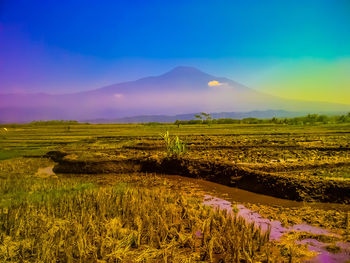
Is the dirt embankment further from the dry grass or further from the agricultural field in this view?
the dry grass

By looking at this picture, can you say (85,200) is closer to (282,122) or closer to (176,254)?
(176,254)

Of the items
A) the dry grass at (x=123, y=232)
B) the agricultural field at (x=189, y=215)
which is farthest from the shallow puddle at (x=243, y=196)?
the dry grass at (x=123, y=232)

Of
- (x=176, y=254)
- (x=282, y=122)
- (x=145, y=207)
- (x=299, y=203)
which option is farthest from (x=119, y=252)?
(x=282, y=122)

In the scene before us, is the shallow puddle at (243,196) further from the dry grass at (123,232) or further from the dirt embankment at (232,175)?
the dry grass at (123,232)

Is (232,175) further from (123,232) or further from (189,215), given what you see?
(123,232)

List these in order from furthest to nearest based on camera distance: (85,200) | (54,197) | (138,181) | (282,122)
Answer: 1. (282,122)
2. (138,181)
3. (54,197)
4. (85,200)

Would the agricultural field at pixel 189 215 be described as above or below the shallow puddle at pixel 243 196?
above

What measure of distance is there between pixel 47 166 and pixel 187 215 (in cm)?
878

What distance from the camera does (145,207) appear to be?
16.9ft

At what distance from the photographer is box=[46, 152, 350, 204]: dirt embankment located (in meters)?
6.00

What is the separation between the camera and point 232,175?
7965 millimetres

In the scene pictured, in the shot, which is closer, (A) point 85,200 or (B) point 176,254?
(B) point 176,254

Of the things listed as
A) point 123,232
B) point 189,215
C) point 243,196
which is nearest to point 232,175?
point 243,196

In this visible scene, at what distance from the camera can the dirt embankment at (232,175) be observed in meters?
6.00
